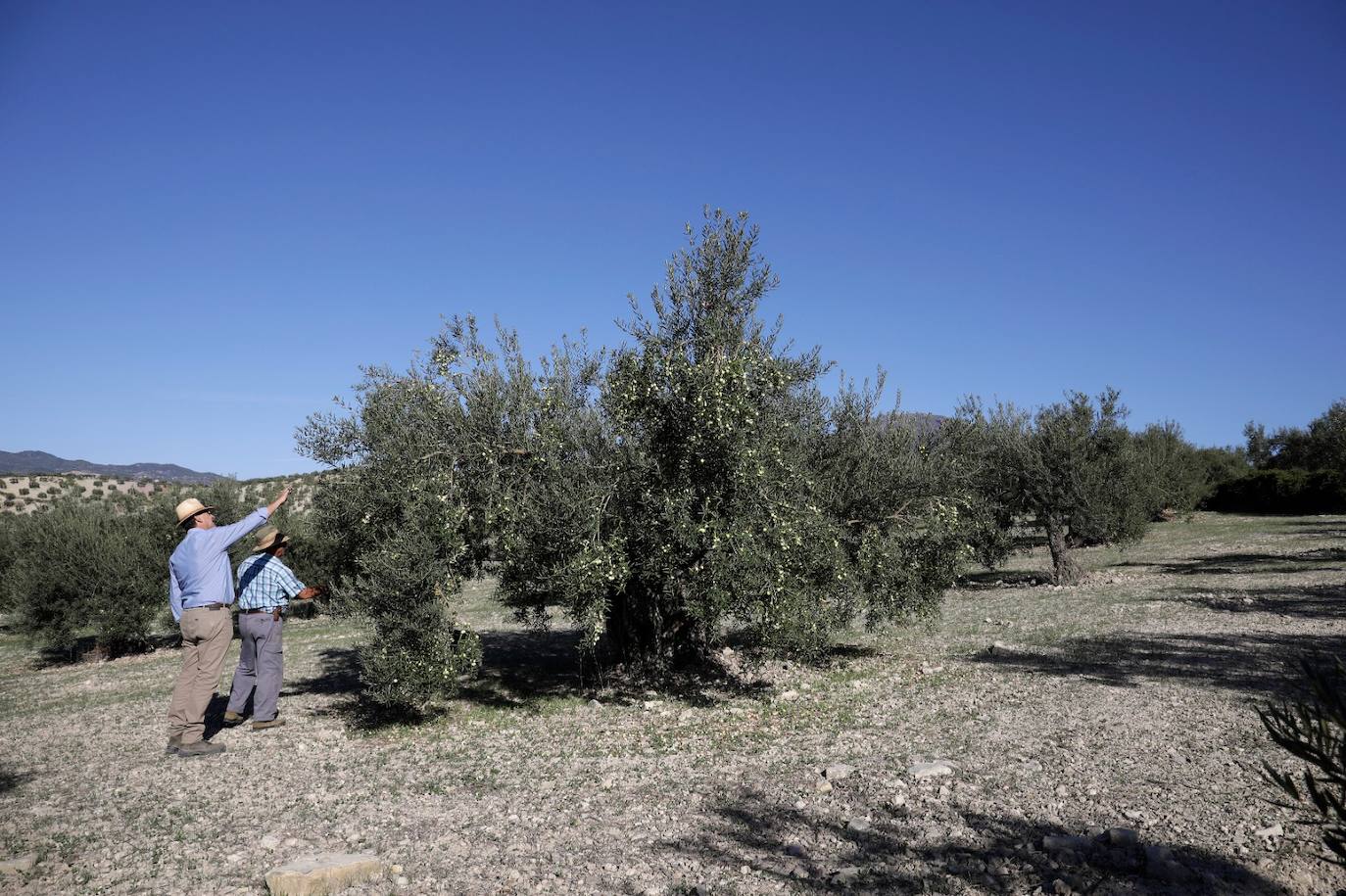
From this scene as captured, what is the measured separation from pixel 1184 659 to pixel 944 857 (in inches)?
363

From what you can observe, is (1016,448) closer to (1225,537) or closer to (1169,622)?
(1169,622)

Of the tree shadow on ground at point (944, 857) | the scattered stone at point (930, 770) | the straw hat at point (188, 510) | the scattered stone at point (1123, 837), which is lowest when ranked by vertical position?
the tree shadow on ground at point (944, 857)

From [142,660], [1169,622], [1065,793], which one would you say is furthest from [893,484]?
[142,660]

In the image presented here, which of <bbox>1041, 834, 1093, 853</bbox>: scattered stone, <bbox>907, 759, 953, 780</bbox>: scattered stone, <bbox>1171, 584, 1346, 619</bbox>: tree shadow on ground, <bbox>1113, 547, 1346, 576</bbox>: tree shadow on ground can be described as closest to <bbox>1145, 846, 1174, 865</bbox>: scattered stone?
<bbox>1041, 834, 1093, 853</bbox>: scattered stone

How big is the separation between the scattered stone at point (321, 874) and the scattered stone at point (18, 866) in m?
1.82

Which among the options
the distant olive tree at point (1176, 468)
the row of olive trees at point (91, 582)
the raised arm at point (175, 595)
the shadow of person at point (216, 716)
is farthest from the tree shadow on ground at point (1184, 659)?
the distant olive tree at point (1176, 468)

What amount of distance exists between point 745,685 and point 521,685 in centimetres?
392

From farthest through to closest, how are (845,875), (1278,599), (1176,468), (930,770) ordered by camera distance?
(1176,468)
(1278,599)
(930,770)
(845,875)

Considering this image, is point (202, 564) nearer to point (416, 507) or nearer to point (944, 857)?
point (416, 507)

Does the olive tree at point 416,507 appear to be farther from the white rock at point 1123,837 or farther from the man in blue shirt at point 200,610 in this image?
the white rock at point 1123,837

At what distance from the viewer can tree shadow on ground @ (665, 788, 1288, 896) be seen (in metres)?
5.39

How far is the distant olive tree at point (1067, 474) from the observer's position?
24344mm

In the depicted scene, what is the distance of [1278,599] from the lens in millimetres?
18734

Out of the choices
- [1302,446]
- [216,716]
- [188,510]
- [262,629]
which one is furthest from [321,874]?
[1302,446]
